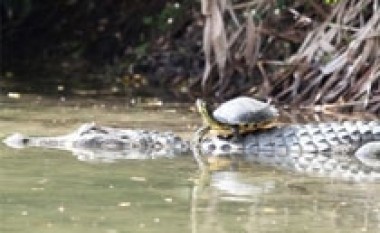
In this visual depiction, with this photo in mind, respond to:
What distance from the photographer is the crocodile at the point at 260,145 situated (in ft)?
28.3

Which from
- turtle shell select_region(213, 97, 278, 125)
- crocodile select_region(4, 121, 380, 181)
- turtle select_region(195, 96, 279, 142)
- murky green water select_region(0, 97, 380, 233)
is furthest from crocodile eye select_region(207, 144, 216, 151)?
murky green water select_region(0, 97, 380, 233)

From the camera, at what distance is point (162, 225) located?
5.78m

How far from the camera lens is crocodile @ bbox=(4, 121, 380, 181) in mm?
8625

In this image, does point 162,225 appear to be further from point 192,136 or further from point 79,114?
point 79,114

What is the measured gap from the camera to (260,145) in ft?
30.8

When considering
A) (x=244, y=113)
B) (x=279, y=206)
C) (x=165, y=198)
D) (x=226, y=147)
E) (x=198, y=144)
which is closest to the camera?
(x=279, y=206)

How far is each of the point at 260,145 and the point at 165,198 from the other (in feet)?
9.38

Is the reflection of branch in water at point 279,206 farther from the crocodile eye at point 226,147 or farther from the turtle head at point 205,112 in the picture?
the turtle head at point 205,112

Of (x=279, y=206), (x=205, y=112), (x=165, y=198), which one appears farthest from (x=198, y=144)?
(x=279, y=206)

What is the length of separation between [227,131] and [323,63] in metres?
3.65

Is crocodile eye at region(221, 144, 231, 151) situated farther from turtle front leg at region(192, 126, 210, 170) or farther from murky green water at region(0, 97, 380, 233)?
murky green water at region(0, 97, 380, 233)

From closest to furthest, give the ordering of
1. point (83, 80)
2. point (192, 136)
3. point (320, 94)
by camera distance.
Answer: point (192, 136) → point (320, 94) → point (83, 80)

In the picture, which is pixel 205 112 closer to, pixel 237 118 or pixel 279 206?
pixel 237 118

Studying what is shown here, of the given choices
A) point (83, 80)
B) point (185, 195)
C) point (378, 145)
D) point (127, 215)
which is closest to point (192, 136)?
point (378, 145)
